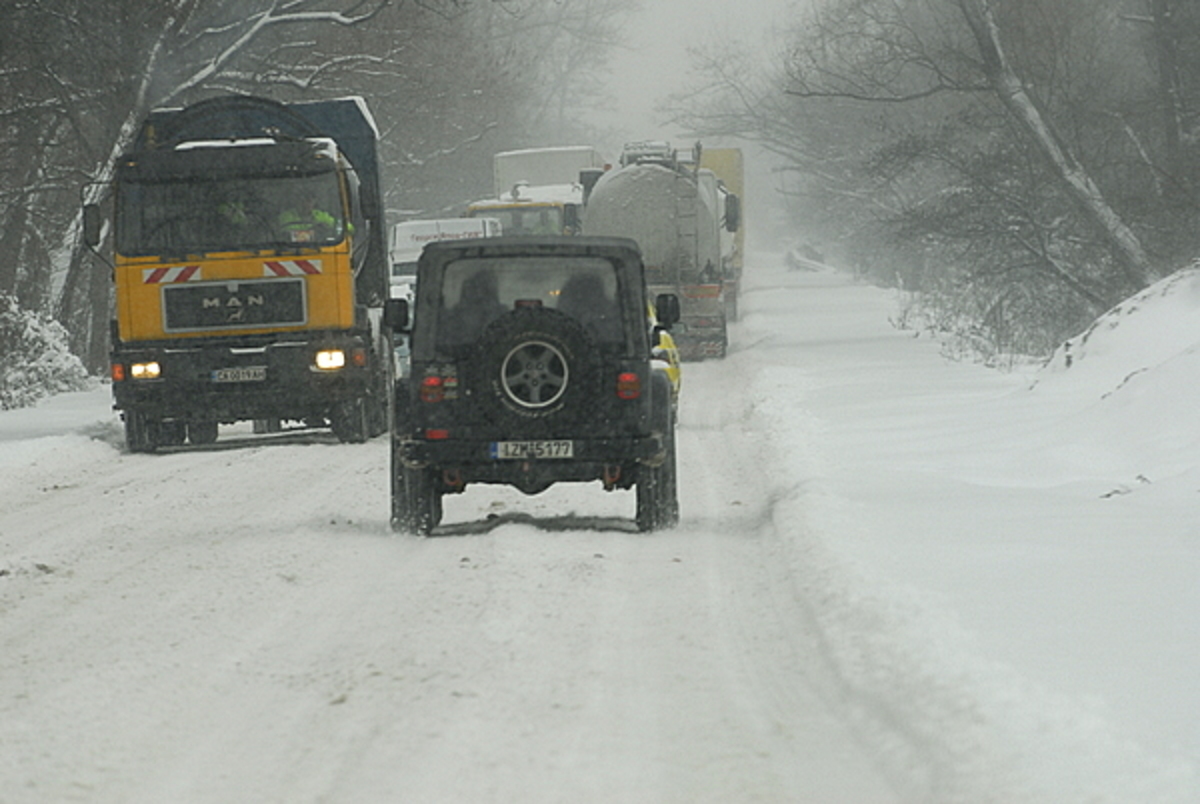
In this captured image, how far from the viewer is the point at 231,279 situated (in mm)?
16031

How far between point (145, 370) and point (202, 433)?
2342mm

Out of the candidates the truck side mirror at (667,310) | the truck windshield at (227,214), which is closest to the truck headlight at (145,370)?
the truck windshield at (227,214)

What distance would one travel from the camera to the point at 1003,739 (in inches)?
197

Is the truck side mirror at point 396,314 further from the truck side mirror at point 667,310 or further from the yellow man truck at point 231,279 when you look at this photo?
the yellow man truck at point 231,279

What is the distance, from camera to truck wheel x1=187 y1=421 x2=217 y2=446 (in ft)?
60.0

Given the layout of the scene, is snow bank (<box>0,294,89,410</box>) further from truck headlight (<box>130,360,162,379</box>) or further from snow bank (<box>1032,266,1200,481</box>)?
snow bank (<box>1032,266,1200,481</box>)

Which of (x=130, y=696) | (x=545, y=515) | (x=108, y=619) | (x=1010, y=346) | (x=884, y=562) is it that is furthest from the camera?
(x=1010, y=346)

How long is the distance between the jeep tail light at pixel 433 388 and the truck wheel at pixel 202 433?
8.91m

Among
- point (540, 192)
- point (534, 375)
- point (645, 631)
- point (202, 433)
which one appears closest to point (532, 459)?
point (534, 375)

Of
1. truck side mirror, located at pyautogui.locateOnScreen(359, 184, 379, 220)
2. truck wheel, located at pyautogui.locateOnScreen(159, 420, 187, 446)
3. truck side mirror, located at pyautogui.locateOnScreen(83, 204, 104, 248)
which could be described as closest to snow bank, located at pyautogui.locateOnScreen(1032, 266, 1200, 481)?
truck side mirror, located at pyautogui.locateOnScreen(359, 184, 379, 220)

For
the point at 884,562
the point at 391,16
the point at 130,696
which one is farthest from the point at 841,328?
the point at 130,696

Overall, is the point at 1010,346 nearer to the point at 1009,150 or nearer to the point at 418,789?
the point at 1009,150

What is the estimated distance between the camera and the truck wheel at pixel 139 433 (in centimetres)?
1652

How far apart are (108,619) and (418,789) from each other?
10.8 feet
